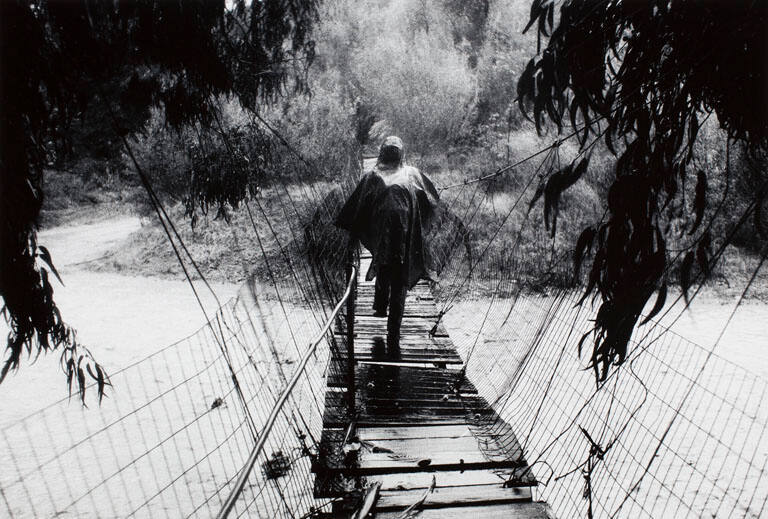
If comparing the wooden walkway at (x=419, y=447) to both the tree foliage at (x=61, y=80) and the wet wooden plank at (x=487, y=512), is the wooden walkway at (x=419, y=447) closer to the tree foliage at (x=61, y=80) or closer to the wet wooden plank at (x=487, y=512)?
the wet wooden plank at (x=487, y=512)

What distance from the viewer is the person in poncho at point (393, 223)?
3229 millimetres

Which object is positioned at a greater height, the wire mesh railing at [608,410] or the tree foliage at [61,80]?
the tree foliage at [61,80]

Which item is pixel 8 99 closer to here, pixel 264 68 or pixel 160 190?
pixel 264 68

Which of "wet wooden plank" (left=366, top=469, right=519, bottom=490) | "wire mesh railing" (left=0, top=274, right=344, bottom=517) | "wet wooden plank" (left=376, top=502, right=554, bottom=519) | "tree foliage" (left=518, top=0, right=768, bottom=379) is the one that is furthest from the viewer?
"wire mesh railing" (left=0, top=274, right=344, bottom=517)

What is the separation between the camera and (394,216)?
3.22m

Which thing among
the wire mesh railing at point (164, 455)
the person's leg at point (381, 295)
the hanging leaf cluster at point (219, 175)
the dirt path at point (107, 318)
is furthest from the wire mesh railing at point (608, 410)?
the dirt path at point (107, 318)

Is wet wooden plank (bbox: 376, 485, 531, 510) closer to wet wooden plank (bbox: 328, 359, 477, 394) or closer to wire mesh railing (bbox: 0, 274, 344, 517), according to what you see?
wire mesh railing (bbox: 0, 274, 344, 517)

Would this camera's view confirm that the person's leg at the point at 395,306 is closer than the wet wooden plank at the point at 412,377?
No

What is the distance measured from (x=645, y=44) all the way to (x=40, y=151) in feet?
6.95

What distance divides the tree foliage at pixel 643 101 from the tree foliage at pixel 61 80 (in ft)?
4.83

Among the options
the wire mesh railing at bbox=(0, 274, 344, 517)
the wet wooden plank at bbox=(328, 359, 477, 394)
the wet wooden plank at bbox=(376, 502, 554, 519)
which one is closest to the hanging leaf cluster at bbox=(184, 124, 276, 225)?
the wire mesh railing at bbox=(0, 274, 344, 517)

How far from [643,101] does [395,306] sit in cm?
216

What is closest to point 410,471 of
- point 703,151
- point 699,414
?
point 699,414

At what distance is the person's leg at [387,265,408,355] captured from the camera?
10.5ft
